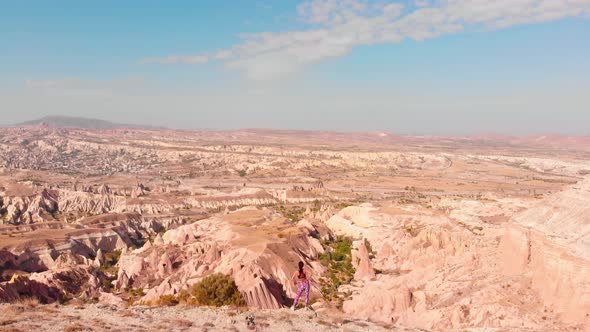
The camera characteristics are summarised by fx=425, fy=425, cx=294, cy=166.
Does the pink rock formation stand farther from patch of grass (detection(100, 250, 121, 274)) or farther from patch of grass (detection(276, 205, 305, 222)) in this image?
patch of grass (detection(276, 205, 305, 222))

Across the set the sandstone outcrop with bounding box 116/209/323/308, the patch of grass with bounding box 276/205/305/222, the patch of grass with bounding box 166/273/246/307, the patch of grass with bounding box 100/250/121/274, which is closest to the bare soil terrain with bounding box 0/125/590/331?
the sandstone outcrop with bounding box 116/209/323/308

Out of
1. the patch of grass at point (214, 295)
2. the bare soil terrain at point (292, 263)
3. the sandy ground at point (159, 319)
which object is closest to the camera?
the sandy ground at point (159, 319)

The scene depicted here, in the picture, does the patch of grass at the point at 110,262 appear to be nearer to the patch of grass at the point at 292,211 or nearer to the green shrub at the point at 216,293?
the green shrub at the point at 216,293

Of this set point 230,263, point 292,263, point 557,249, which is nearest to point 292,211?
point 292,263

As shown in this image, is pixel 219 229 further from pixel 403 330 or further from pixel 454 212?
pixel 403 330

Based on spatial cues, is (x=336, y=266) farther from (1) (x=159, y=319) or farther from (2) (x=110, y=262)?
(1) (x=159, y=319)

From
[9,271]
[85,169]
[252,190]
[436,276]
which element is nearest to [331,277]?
[436,276]

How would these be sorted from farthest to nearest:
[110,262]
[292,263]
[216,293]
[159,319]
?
[110,262], [292,263], [216,293], [159,319]

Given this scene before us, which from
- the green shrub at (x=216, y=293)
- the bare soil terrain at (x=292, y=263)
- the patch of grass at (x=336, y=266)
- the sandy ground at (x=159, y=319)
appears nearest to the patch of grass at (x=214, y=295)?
the green shrub at (x=216, y=293)
